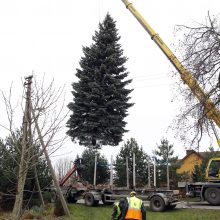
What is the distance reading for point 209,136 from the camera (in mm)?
12500

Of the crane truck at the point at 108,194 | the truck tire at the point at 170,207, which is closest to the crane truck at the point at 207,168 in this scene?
the crane truck at the point at 108,194

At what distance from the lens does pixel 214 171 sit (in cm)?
2058

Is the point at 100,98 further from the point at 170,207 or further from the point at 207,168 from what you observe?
the point at 170,207

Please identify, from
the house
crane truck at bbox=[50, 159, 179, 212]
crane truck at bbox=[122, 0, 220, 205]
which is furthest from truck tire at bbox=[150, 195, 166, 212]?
crane truck at bbox=[122, 0, 220, 205]

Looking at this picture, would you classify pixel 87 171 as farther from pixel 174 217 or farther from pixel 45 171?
pixel 174 217

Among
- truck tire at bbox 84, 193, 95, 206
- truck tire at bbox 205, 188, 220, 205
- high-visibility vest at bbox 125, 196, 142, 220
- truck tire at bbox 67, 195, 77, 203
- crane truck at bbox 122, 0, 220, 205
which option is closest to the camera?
high-visibility vest at bbox 125, 196, 142, 220

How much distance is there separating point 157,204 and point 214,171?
153 inches

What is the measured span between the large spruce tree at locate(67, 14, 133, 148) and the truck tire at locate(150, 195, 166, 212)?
10488mm

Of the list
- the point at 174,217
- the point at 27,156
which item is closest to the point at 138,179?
the point at 174,217

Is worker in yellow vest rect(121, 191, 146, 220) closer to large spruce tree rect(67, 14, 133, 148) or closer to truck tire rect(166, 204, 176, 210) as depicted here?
truck tire rect(166, 204, 176, 210)

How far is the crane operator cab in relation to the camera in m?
20.4

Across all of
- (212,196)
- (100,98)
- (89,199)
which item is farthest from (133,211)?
(100,98)

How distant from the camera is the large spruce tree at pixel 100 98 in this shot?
1134 inches

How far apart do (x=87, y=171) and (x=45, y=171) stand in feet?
30.7
